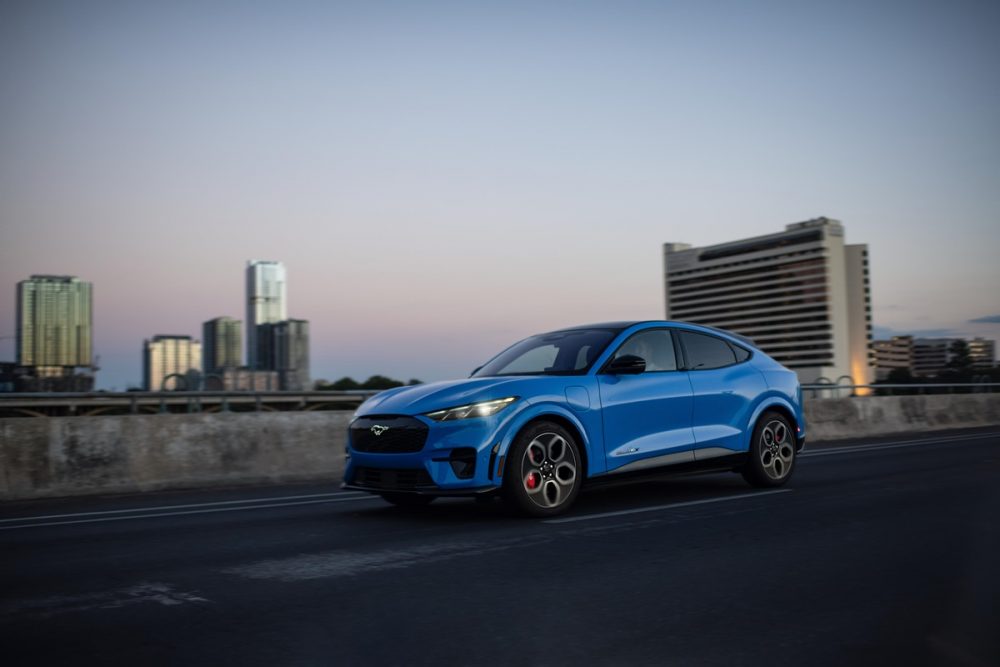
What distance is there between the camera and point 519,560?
557cm

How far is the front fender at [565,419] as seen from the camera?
7.15 m

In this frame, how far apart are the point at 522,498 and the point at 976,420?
22350 millimetres

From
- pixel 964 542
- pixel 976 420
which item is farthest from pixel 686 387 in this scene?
pixel 976 420

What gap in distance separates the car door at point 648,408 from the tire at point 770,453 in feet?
3.40

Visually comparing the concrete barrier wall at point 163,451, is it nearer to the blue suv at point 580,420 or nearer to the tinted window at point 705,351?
the blue suv at point 580,420

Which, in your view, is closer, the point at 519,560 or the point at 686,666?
the point at 686,666

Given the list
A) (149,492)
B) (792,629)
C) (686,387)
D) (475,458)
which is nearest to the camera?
(792,629)

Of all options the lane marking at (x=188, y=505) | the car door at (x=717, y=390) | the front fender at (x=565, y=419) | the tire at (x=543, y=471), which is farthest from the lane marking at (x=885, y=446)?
the tire at (x=543, y=471)

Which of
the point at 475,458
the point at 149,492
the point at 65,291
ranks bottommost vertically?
the point at 149,492

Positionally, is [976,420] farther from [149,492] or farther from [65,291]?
[65,291]

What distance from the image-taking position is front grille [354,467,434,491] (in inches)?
280

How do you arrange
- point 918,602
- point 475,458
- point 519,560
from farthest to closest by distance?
point 475,458, point 519,560, point 918,602

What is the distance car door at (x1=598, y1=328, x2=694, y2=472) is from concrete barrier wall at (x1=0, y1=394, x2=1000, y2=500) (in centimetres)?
463

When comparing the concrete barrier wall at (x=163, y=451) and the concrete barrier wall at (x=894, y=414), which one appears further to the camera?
the concrete barrier wall at (x=894, y=414)
